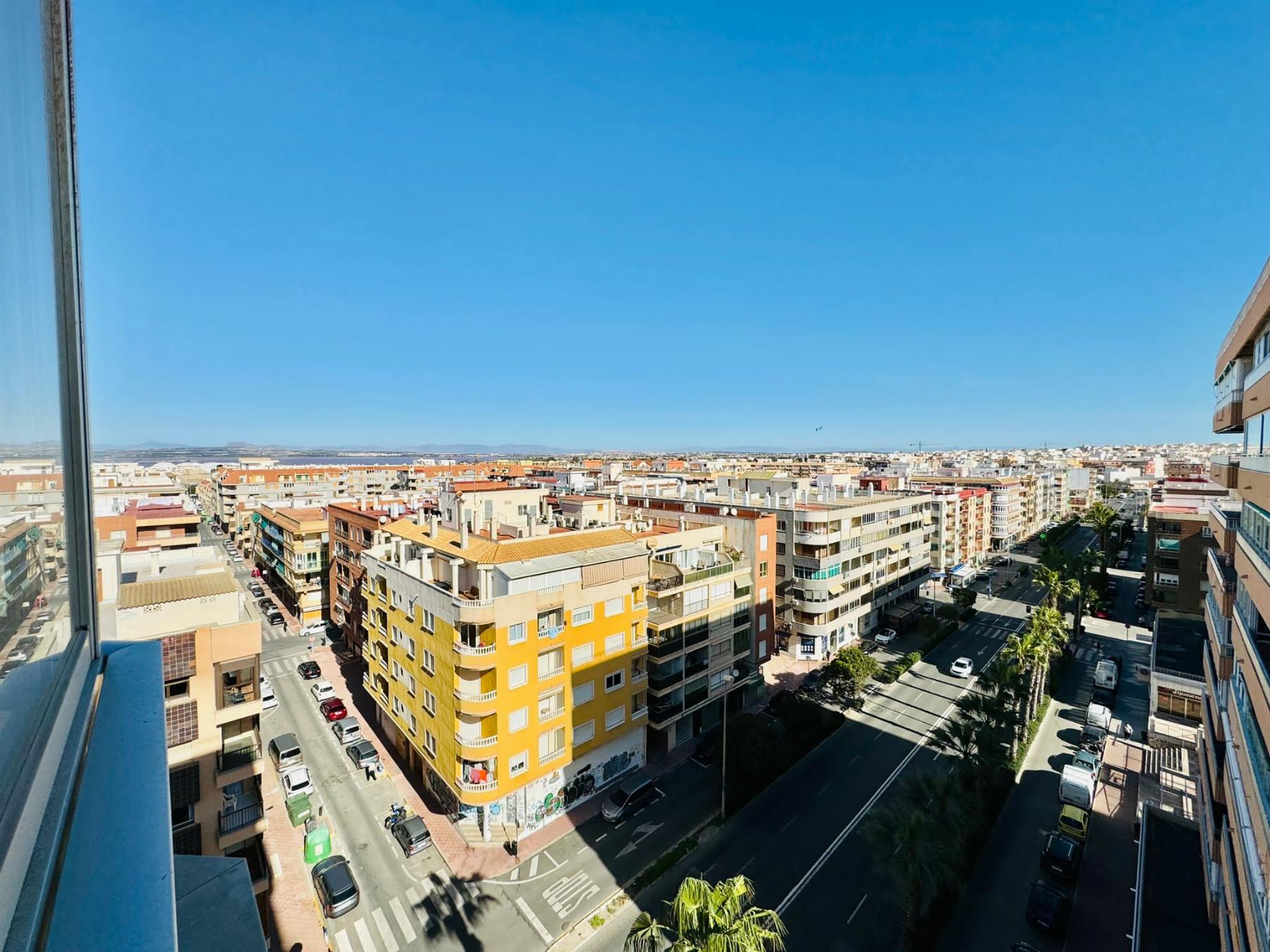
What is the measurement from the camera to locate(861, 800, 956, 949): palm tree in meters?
16.5

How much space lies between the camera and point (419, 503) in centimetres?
4809

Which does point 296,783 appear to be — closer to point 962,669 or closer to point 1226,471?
point 1226,471

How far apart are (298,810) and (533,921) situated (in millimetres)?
11420

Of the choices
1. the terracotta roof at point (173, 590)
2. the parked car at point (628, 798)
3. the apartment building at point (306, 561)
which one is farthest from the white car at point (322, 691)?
the parked car at point (628, 798)

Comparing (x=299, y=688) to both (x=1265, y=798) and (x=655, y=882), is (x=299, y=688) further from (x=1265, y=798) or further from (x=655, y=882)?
(x=1265, y=798)

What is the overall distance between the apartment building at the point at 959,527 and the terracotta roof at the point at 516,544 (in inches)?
1705

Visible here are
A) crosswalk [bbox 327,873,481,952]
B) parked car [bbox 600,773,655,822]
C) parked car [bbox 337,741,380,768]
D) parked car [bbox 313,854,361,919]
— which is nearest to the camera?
crosswalk [bbox 327,873,481,952]

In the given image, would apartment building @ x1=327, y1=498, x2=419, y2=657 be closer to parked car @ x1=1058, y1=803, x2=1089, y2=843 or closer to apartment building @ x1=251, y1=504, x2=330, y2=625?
apartment building @ x1=251, y1=504, x2=330, y2=625

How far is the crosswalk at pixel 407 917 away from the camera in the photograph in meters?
18.1

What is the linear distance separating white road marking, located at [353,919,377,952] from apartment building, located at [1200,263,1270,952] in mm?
21309

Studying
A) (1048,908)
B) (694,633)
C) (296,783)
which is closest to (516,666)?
(694,633)

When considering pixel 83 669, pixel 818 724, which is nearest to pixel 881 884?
pixel 818 724

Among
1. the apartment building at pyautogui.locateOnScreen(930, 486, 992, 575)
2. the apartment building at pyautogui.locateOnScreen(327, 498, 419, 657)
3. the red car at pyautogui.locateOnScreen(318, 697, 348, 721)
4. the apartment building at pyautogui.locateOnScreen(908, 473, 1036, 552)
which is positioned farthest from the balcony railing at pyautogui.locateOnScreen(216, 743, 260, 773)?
the apartment building at pyautogui.locateOnScreen(908, 473, 1036, 552)

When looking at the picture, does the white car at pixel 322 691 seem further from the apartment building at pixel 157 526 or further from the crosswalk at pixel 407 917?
the crosswalk at pixel 407 917
